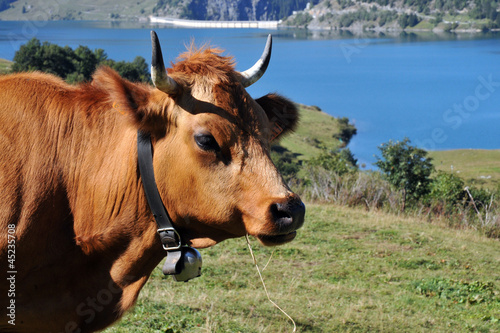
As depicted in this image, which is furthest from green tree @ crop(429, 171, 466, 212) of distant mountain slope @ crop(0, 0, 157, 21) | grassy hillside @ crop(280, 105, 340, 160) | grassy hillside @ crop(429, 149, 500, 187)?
distant mountain slope @ crop(0, 0, 157, 21)

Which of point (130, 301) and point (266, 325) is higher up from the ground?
point (130, 301)

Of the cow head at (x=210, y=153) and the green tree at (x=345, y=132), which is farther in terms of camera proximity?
the green tree at (x=345, y=132)

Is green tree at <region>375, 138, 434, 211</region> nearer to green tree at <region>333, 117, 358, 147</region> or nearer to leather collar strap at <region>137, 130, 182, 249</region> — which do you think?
Answer: leather collar strap at <region>137, 130, 182, 249</region>

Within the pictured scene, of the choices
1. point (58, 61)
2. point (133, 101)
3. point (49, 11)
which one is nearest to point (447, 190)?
point (133, 101)

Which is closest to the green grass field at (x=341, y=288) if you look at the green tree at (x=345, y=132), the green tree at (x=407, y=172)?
the green tree at (x=407, y=172)

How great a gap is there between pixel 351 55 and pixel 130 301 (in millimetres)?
139740

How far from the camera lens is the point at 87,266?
3436 mm

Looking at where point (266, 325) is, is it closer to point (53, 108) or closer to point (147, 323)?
point (147, 323)

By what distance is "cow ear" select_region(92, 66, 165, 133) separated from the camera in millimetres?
3225

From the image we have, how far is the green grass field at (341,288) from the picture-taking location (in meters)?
6.82

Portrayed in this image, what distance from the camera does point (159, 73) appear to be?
3.08 metres

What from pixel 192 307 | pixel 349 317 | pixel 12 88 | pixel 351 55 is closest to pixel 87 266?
pixel 12 88

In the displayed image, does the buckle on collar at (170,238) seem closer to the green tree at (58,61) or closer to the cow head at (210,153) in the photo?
the cow head at (210,153)

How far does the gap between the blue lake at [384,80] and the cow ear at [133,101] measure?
33680 mm
